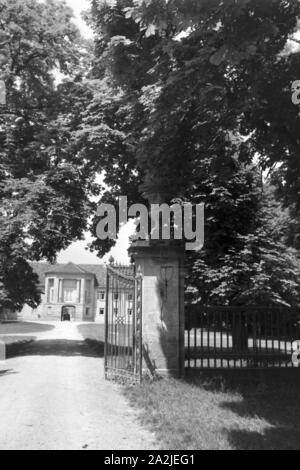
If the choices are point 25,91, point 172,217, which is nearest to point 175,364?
point 172,217

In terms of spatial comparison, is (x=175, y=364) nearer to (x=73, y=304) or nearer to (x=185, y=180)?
(x=185, y=180)

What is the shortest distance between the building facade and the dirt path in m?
77.6

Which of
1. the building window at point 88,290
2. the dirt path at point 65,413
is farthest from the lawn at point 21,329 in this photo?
the building window at point 88,290

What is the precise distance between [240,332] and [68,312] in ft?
267

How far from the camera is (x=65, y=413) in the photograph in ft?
28.1

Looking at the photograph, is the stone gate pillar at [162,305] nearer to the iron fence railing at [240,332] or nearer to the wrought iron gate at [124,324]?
the wrought iron gate at [124,324]

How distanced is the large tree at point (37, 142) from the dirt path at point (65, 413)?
5.76 m

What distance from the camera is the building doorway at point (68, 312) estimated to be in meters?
90.5

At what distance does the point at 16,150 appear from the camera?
2105 cm

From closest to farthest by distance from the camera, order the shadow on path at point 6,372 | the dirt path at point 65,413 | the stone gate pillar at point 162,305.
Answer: the dirt path at point 65,413, the stone gate pillar at point 162,305, the shadow on path at point 6,372

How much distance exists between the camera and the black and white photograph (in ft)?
24.4

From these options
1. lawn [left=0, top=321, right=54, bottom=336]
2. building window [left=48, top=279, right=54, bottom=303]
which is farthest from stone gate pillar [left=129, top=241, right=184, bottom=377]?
building window [left=48, top=279, right=54, bottom=303]

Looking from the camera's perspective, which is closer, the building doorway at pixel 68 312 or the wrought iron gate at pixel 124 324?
the wrought iron gate at pixel 124 324

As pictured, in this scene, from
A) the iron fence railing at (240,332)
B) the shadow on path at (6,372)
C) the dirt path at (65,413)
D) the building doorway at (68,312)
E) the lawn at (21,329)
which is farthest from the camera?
the building doorway at (68,312)
